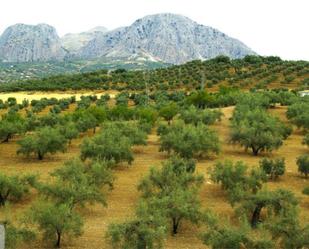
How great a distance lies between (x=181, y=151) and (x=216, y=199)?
1218cm

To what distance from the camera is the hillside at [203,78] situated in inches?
→ 4562

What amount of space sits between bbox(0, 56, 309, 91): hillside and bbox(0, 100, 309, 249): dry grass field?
5157 cm

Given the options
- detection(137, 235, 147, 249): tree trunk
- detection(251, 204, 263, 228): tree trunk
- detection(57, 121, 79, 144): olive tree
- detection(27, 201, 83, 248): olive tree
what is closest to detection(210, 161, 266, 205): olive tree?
detection(251, 204, 263, 228): tree trunk

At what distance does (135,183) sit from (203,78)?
76471 millimetres

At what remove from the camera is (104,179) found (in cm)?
3781

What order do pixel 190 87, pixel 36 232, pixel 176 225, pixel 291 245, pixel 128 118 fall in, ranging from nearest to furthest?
pixel 291 245, pixel 36 232, pixel 176 225, pixel 128 118, pixel 190 87

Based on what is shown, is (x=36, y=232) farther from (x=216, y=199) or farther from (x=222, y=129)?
(x=222, y=129)

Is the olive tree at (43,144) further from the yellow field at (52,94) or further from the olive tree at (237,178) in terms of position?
the yellow field at (52,94)

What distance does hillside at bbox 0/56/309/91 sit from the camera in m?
116

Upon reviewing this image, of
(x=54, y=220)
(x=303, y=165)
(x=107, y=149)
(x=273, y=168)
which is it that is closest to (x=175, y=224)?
(x=54, y=220)

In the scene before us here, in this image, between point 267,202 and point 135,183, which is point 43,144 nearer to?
point 135,183

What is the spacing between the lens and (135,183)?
41.1m

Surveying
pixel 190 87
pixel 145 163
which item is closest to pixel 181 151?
pixel 145 163

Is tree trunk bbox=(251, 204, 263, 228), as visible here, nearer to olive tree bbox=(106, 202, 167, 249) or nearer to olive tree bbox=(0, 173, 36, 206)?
olive tree bbox=(106, 202, 167, 249)
